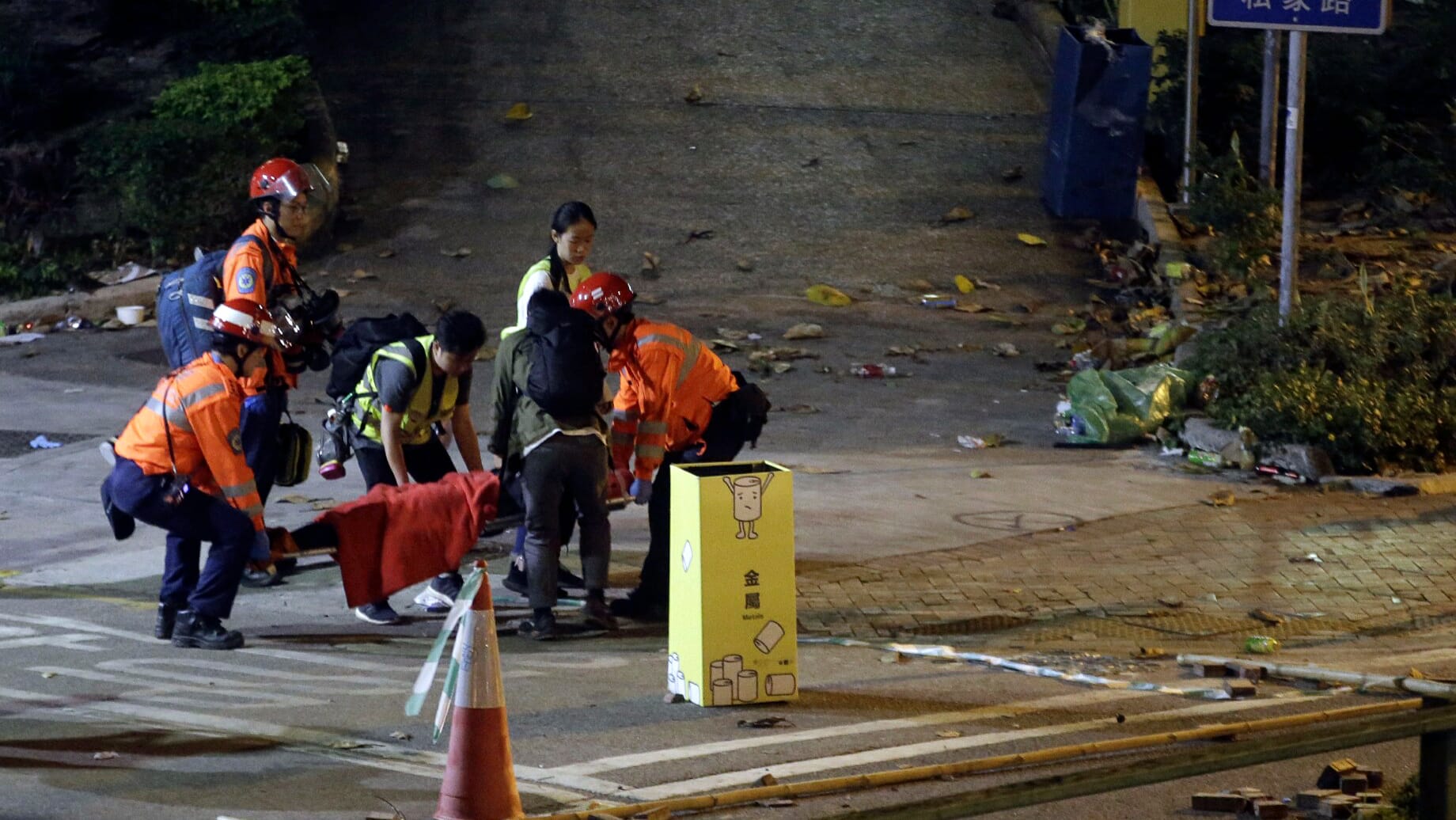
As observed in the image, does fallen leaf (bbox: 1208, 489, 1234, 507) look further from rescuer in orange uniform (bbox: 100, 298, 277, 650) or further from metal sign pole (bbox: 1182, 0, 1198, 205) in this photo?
metal sign pole (bbox: 1182, 0, 1198, 205)

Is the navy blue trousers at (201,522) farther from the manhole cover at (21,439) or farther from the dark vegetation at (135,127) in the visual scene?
the dark vegetation at (135,127)

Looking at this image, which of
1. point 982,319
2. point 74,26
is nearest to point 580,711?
point 982,319

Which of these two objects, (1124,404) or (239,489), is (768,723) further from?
(1124,404)

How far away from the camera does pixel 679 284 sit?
1739cm

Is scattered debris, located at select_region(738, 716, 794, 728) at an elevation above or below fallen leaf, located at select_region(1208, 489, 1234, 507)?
below

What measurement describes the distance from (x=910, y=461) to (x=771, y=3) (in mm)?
15100

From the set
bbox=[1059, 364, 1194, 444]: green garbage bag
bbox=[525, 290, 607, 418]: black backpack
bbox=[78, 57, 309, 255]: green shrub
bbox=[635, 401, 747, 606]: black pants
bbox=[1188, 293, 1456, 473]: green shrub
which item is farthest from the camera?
bbox=[78, 57, 309, 255]: green shrub

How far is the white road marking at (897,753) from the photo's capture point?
18.6 feet

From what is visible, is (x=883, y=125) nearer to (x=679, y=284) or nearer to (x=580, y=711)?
(x=679, y=284)

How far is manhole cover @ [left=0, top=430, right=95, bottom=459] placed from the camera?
461 inches

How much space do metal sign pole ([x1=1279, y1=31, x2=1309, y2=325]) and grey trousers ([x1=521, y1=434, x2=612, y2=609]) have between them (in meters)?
6.08

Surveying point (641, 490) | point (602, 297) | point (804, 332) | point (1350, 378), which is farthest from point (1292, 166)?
point (602, 297)

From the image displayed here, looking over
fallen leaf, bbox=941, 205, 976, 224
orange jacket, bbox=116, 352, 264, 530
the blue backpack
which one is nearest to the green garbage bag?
the blue backpack

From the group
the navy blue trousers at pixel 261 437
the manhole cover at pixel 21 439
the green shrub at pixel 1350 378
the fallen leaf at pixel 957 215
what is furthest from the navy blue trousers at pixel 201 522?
the fallen leaf at pixel 957 215
